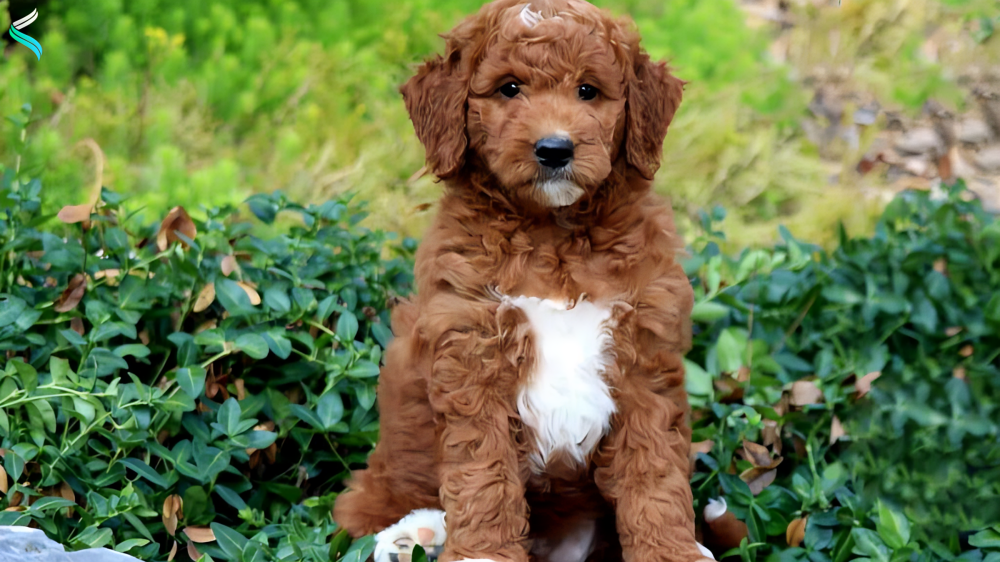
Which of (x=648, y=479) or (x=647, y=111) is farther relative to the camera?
(x=647, y=111)

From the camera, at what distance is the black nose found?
2.69m

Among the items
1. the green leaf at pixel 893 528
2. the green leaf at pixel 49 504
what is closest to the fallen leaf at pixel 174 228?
the green leaf at pixel 49 504

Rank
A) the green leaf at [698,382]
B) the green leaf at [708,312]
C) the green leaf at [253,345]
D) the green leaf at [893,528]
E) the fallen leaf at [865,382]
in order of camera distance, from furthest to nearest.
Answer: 1. the green leaf at [708,312]
2. the green leaf at [698,382]
3. the fallen leaf at [865,382]
4. the green leaf at [253,345]
5. the green leaf at [893,528]

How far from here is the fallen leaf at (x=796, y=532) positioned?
3699 millimetres

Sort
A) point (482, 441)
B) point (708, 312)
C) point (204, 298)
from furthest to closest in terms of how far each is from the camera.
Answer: point (708, 312) → point (204, 298) → point (482, 441)

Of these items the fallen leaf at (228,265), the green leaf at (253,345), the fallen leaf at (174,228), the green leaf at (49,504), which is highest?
the fallen leaf at (174,228)

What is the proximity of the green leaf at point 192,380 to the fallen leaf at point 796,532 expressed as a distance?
226 centimetres

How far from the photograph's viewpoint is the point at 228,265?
4238mm

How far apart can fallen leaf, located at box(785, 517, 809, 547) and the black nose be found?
1.81 meters

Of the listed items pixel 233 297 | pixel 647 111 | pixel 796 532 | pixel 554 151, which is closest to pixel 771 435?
pixel 796 532

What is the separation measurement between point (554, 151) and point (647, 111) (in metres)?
0.45

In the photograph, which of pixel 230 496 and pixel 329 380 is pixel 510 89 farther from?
pixel 230 496

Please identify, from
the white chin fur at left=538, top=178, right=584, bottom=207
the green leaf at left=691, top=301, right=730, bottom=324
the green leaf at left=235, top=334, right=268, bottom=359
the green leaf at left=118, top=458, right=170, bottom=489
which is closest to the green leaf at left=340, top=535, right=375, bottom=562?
the green leaf at left=118, top=458, right=170, bottom=489

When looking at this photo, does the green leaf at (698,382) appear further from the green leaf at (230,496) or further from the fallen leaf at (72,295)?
the fallen leaf at (72,295)
